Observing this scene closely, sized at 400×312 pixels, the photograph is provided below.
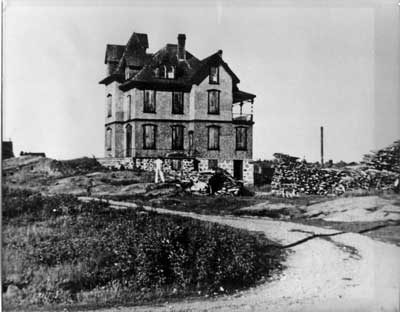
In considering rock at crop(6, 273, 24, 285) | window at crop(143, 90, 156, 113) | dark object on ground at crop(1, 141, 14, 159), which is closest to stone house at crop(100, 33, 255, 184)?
window at crop(143, 90, 156, 113)

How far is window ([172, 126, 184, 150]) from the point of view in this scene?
593cm

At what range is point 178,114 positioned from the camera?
237 inches

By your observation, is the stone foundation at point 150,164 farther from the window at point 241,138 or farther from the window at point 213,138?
the window at point 241,138

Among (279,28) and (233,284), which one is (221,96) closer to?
(279,28)

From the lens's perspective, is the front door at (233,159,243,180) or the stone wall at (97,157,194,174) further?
the front door at (233,159,243,180)

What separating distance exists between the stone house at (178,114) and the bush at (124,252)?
0.84 m

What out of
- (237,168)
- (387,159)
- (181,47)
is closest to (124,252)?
(237,168)

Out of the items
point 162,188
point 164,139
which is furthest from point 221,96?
point 162,188

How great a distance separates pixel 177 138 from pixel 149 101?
0.64 m

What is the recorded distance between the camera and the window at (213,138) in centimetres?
602

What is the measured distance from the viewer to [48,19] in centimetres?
538

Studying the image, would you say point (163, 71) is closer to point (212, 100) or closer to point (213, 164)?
point (212, 100)

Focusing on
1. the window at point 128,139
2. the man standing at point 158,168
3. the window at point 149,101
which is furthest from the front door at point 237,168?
the window at point 128,139

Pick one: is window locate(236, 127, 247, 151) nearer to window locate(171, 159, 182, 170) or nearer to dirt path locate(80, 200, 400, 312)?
window locate(171, 159, 182, 170)
